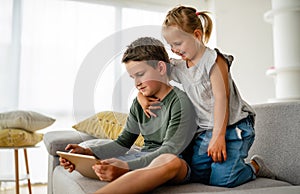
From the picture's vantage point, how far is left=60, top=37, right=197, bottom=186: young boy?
827 millimetres

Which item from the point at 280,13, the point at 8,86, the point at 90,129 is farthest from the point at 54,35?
the point at 280,13

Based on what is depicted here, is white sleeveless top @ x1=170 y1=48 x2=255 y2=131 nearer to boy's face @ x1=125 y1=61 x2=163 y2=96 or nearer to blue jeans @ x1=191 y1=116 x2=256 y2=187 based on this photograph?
blue jeans @ x1=191 y1=116 x2=256 y2=187

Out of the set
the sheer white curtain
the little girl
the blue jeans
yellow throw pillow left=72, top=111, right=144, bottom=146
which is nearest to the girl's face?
the little girl

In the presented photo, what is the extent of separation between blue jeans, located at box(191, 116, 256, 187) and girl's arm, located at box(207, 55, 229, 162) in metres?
0.03

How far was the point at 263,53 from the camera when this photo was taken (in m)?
3.57

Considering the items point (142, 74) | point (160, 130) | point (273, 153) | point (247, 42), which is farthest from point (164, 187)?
point (247, 42)

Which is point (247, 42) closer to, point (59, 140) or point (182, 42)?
point (59, 140)

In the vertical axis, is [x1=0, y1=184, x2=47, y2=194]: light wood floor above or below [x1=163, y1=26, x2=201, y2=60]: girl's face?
below

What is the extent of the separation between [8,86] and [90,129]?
1458 mm

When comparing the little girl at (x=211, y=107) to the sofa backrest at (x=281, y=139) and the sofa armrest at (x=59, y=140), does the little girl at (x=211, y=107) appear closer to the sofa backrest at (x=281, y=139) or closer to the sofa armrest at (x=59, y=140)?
the sofa backrest at (x=281, y=139)

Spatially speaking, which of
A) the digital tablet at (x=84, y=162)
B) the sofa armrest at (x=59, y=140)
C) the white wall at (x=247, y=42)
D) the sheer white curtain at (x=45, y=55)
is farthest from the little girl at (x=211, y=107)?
the white wall at (x=247, y=42)

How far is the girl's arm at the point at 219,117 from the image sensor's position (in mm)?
915

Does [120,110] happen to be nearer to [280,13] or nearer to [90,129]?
[90,129]

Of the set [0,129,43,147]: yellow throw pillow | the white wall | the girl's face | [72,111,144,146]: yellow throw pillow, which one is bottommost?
[0,129,43,147]: yellow throw pillow
